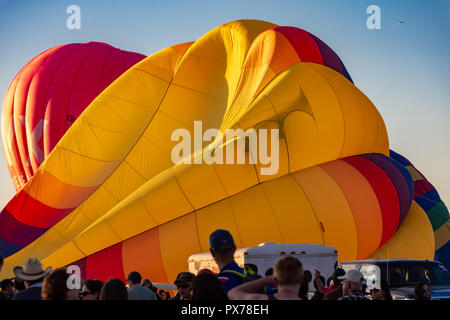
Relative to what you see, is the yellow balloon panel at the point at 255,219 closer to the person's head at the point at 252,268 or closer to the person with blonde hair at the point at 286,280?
the person's head at the point at 252,268

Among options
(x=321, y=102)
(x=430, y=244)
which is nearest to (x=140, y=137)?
(x=321, y=102)

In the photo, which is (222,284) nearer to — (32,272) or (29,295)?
(29,295)

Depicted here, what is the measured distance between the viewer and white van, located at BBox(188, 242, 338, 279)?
1157 centimetres

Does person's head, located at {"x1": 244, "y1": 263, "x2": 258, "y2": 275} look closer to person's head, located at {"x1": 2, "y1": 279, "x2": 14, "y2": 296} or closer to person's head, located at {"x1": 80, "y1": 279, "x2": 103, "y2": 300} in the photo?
person's head, located at {"x1": 80, "y1": 279, "x2": 103, "y2": 300}

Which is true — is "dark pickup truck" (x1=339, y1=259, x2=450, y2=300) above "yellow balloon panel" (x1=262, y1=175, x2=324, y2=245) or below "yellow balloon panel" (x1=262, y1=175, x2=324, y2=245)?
below

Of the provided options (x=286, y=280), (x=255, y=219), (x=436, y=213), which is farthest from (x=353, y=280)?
(x=436, y=213)

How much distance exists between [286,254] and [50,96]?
40.1 ft

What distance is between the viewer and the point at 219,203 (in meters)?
14.3

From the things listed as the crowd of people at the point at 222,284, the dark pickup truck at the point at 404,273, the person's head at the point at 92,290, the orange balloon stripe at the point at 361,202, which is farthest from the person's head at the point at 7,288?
the orange balloon stripe at the point at 361,202

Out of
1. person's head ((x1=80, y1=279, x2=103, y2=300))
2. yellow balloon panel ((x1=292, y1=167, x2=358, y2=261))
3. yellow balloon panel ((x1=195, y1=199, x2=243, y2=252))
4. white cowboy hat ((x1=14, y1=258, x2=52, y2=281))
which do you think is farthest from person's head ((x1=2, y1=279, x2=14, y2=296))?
yellow balloon panel ((x1=292, y1=167, x2=358, y2=261))

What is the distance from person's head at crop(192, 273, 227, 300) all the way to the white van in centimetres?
741

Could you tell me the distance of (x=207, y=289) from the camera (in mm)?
4090

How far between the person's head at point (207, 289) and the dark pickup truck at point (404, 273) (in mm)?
6080
